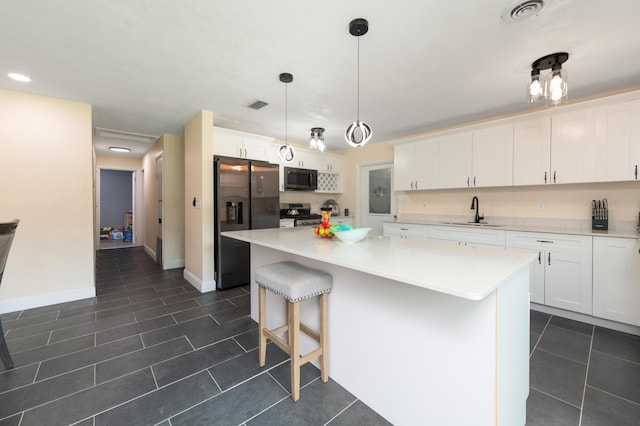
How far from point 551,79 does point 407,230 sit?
98.4 inches

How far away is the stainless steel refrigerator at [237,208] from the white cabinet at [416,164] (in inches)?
84.6

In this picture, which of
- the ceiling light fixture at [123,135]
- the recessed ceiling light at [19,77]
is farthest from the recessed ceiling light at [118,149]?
the recessed ceiling light at [19,77]

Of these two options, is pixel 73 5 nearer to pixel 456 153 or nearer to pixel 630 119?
pixel 456 153

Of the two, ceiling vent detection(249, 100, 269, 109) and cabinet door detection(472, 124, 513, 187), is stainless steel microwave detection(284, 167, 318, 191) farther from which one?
cabinet door detection(472, 124, 513, 187)

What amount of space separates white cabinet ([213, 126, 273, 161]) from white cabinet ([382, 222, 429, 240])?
2.31 metres

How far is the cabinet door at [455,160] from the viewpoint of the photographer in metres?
3.75

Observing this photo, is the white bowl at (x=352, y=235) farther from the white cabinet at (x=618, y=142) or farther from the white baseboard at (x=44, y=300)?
the white baseboard at (x=44, y=300)

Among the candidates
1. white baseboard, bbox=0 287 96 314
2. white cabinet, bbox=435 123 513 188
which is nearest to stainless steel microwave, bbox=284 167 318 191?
white cabinet, bbox=435 123 513 188

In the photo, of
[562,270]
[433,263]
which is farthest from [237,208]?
[562,270]

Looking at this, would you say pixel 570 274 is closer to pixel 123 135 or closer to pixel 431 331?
pixel 431 331

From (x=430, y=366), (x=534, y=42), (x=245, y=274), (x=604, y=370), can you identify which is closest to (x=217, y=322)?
(x=245, y=274)

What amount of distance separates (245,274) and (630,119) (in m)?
4.64

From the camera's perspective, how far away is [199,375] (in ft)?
6.15

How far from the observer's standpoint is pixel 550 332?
2512 millimetres
